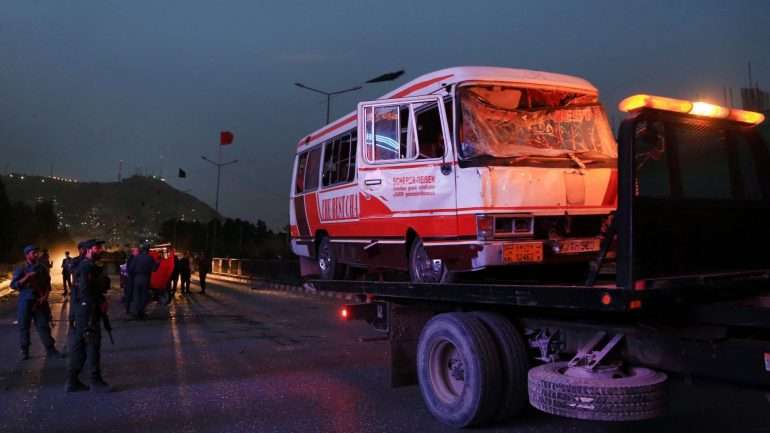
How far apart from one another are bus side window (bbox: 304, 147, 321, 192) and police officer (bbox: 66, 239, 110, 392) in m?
3.71

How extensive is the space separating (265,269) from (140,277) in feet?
65.8

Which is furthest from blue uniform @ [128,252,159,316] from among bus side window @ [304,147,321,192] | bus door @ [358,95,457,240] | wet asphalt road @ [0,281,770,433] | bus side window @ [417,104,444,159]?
bus side window @ [417,104,444,159]

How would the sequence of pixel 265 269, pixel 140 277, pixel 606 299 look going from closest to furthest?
pixel 606 299 < pixel 140 277 < pixel 265 269

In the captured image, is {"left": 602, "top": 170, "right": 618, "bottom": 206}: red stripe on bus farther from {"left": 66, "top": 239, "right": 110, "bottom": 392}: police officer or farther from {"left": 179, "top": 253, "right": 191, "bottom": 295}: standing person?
{"left": 179, "top": 253, "right": 191, "bottom": 295}: standing person

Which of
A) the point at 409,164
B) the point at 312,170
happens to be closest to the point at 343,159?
the point at 312,170

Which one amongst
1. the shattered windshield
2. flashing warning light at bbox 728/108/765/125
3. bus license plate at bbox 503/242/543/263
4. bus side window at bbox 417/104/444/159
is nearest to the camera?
flashing warning light at bbox 728/108/765/125

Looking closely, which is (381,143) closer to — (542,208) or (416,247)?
(416,247)

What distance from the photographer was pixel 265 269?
3581 cm

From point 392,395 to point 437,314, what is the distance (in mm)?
1255

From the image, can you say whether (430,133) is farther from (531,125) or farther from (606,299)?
(606,299)

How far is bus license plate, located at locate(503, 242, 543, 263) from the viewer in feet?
20.7

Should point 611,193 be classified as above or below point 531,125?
below

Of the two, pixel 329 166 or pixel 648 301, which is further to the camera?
pixel 329 166

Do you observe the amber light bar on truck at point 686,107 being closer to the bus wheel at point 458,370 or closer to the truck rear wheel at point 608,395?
the truck rear wheel at point 608,395
